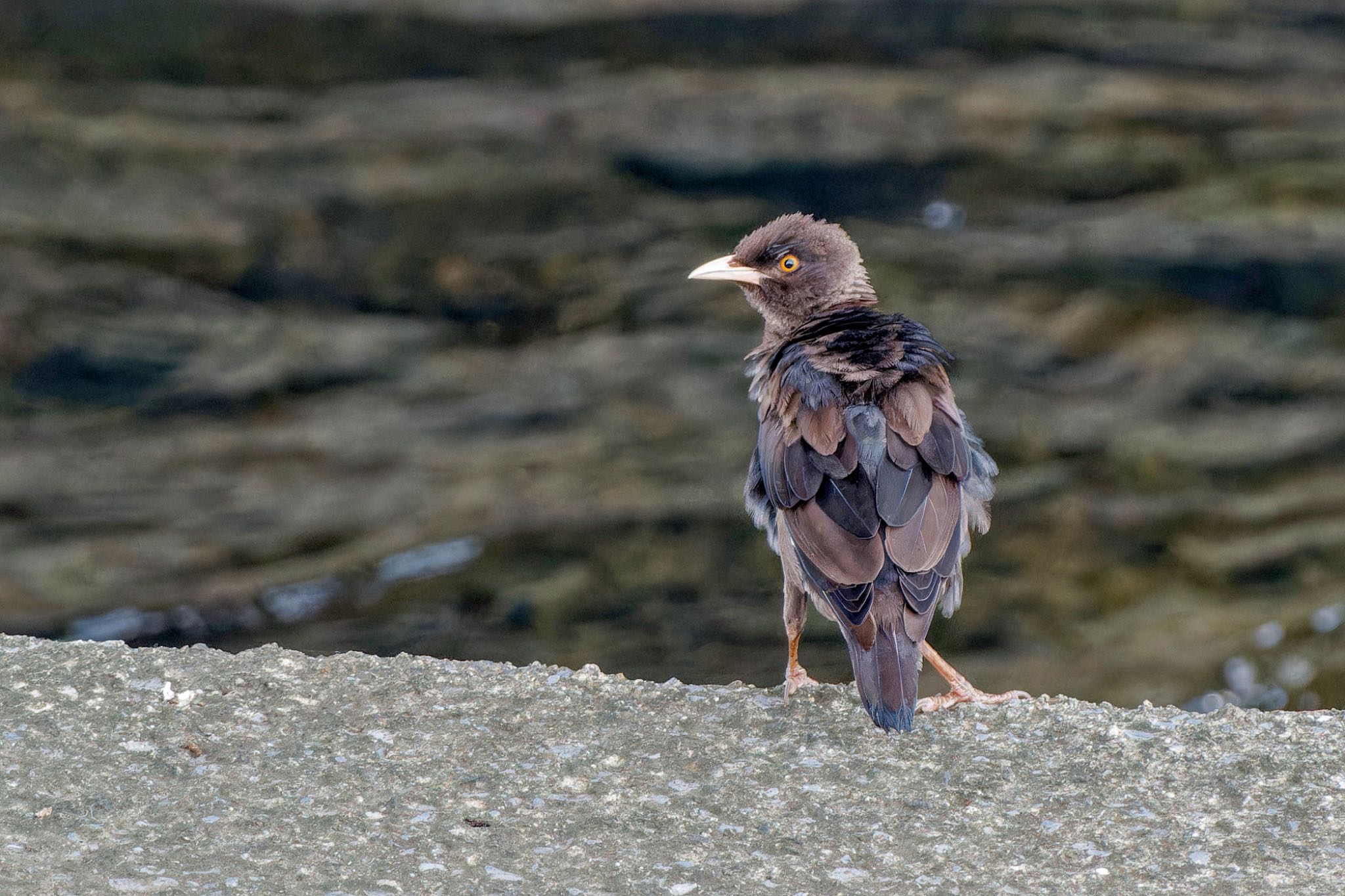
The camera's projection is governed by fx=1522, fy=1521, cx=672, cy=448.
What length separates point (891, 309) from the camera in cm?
962

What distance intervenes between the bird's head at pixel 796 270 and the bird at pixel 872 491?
18.4 inches

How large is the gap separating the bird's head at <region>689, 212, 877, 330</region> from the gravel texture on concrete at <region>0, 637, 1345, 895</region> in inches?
66.4

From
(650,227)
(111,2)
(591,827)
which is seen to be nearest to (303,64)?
(111,2)

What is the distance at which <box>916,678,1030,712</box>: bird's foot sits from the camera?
14.3 ft

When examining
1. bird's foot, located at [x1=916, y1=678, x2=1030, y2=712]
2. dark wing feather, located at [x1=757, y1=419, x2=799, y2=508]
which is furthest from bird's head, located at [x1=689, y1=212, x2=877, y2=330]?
bird's foot, located at [x1=916, y1=678, x2=1030, y2=712]

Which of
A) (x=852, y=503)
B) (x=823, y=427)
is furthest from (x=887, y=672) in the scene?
(x=823, y=427)

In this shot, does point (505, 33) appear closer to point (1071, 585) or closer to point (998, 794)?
point (1071, 585)

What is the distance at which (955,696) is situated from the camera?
14.9 feet

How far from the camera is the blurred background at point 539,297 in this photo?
9422 mm

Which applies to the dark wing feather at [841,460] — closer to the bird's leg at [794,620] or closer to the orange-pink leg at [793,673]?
the bird's leg at [794,620]

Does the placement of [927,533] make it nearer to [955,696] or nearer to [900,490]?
[900,490]

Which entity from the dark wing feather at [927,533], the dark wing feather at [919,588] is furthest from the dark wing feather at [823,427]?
the dark wing feather at [919,588]

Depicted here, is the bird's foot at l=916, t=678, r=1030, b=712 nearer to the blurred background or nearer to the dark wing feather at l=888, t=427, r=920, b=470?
the dark wing feather at l=888, t=427, r=920, b=470

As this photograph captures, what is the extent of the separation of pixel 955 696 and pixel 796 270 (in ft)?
5.81
